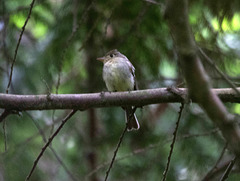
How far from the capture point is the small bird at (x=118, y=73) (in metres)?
4.35

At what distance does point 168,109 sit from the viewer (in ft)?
17.5

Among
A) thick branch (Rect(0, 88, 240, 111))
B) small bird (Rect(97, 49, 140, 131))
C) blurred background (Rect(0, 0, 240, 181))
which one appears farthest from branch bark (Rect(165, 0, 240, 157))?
small bird (Rect(97, 49, 140, 131))

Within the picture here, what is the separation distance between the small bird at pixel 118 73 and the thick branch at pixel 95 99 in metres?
1.59

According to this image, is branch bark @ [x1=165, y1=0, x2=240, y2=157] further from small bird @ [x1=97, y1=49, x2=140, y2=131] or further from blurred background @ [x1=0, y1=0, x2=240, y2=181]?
small bird @ [x1=97, y1=49, x2=140, y2=131]

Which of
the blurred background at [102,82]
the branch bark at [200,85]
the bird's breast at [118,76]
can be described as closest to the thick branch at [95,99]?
the blurred background at [102,82]

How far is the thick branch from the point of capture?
8.40 feet

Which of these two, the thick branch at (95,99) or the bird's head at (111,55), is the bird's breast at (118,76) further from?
the thick branch at (95,99)

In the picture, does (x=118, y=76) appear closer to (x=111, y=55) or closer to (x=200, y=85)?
(x=111, y=55)

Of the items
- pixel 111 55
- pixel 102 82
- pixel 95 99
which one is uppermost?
pixel 111 55

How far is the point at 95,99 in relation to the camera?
2725 mm

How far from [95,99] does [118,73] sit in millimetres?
1694

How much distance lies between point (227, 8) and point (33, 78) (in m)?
2.36

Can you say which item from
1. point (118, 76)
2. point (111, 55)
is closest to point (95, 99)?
point (118, 76)

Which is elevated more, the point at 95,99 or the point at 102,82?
the point at 102,82
